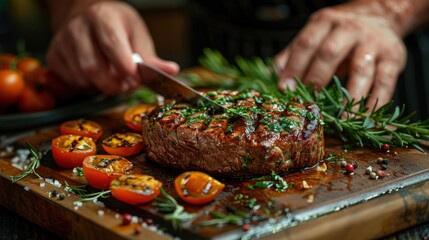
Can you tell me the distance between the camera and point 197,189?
2045mm

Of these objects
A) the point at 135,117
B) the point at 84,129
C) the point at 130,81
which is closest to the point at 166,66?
the point at 130,81

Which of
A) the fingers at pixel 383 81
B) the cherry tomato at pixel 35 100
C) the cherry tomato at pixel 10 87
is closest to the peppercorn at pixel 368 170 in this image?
the fingers at pixel 383 81

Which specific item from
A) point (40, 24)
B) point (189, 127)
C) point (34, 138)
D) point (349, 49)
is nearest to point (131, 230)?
point (189, 127)

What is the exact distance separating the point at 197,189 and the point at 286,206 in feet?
0.96

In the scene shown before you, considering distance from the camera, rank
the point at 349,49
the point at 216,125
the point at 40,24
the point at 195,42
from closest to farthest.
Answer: the point at 216,125 → the point at 349,49 → the point at 195,42 → the point at 40,24

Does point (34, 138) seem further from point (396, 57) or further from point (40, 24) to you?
point (40, 24)

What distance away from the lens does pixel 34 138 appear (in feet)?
9.91

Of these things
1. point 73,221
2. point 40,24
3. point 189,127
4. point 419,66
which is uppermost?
point 189,127

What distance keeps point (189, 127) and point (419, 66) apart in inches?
98.0

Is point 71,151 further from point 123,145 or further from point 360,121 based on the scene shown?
point 360,121

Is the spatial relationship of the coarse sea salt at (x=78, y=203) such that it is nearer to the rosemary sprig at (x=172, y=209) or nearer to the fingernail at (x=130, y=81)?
the rosemary sprig at (x=172, y=209)

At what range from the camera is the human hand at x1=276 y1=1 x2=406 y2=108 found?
320cm

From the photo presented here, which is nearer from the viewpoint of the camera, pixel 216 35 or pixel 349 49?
pixel 349 49

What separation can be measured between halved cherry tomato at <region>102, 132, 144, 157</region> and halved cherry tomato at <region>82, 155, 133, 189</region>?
196mm
